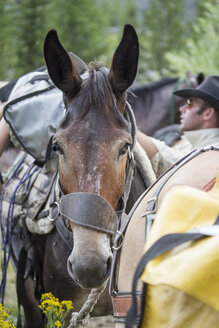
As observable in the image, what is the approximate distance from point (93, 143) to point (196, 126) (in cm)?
179

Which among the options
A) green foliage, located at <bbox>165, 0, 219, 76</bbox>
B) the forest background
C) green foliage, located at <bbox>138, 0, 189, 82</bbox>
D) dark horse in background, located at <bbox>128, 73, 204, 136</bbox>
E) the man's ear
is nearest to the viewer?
the man's ear

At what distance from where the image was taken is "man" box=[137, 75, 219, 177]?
397 cm

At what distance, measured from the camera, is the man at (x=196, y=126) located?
13.0 ft

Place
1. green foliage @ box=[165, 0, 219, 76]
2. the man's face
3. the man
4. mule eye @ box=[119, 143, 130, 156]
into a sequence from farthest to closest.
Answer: green foliage @ box=[165, 0, 219, 76], the man's face, the man, mule eye @ box=[119, 143, 130, 156]

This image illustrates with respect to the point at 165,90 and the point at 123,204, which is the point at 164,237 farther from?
the point at 165,90

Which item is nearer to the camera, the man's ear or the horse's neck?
the horse's neck

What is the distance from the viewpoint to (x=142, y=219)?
2.17 meters

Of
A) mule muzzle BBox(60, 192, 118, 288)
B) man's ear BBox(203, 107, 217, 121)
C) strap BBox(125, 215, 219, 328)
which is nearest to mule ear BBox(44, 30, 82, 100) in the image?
mule muzzle BBox(60, 192, 118, 288)

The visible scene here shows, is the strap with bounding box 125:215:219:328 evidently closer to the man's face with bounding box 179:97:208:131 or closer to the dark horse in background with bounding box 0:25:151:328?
the dark horse in background with bounding box 0:25:151:328

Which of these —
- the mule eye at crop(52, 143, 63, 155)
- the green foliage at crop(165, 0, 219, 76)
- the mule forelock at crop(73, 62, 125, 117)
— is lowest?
the green foliage at crop(165, 0, 219, 76)

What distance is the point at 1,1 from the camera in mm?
17750

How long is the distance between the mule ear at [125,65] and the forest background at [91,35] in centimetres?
1054

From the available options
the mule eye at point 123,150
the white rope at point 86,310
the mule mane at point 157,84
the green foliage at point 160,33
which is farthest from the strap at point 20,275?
the green foliage at point 160,33

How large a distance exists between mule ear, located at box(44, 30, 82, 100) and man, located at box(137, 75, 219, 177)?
3.15ft
